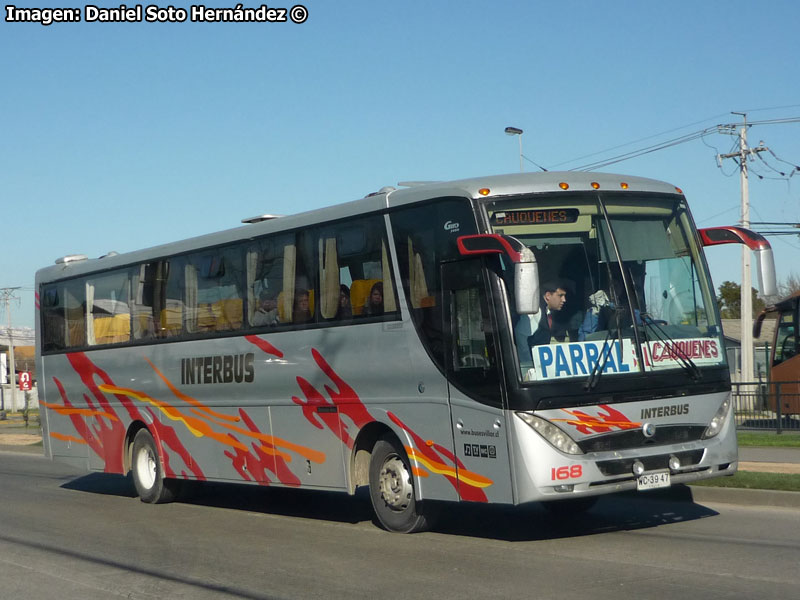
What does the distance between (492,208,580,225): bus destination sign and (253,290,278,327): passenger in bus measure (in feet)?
12.9

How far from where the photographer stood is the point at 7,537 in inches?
472

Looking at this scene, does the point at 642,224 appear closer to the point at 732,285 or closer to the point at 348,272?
the point at 348,272

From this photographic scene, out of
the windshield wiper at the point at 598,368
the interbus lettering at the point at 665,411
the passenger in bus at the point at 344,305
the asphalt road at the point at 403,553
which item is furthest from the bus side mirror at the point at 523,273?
the passenger in bus at the point at 344,305

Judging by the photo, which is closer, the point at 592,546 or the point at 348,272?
the point at 592,546

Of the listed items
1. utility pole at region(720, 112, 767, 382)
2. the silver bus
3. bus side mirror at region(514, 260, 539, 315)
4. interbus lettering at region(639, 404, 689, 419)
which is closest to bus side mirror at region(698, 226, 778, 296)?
the silver bus

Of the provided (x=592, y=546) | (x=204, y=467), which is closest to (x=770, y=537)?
(x=592, y=546)

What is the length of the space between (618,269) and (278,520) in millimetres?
5583

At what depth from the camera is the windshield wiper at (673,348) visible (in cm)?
998

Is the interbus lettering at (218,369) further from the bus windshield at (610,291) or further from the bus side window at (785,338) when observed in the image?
the bus side window at (785,338)

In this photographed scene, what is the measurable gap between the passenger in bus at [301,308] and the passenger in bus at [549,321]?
352 centimetres

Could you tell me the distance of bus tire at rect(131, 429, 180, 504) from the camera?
623 inches

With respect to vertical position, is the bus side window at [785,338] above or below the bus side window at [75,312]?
below

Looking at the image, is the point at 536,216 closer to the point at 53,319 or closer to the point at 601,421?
the point at 601,421

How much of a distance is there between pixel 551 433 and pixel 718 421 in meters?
1.96
